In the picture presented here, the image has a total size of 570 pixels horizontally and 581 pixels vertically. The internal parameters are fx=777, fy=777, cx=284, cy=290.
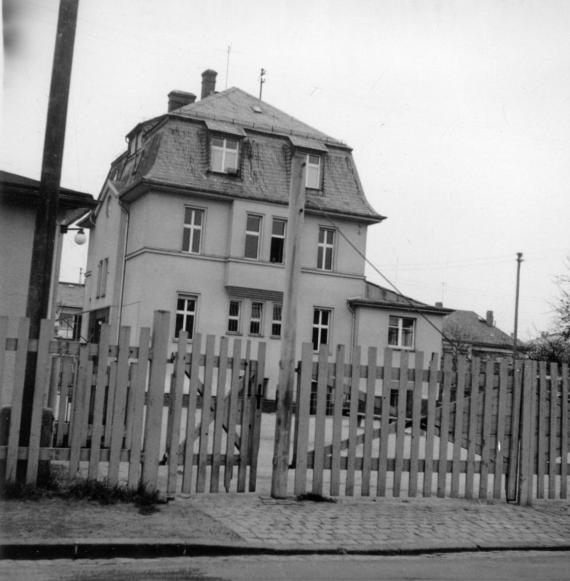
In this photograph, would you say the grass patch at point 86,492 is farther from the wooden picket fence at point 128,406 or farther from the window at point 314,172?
the window at point 314,172

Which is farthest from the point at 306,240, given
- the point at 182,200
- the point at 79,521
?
the point at 79,521

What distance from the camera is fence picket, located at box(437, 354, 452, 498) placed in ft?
29.9

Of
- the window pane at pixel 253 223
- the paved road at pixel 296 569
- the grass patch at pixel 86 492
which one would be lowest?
the paved road at pixel 296 569

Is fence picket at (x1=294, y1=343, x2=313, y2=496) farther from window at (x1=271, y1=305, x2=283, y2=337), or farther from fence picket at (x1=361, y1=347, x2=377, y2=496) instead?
window at (x1=271, y1=305, x2=283, y2=337)

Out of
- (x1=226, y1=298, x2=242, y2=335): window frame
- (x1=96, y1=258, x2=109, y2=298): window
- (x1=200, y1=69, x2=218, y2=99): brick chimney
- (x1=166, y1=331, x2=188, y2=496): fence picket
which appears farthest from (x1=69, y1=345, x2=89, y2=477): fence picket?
(x1=200, y1=69, x2=218, y2=99): brick chimney

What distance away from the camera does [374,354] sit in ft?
28.9

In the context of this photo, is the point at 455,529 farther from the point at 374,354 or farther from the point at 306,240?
the point at 306,240

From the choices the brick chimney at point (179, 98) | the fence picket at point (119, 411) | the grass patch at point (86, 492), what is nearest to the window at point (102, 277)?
the brick chimney at point (179, 98)

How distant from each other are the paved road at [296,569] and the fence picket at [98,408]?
Result: 2010 millimetres

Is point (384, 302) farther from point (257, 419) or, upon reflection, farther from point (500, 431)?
point (257, 419)

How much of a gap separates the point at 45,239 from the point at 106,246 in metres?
29.2

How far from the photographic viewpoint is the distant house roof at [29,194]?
12.7 m

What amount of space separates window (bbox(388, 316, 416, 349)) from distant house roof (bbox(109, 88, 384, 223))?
481 centimetres

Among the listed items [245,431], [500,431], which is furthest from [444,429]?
[245,431]
